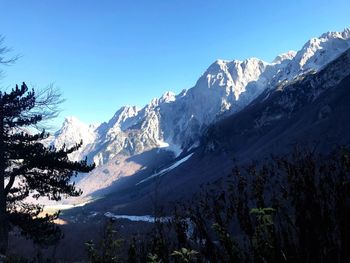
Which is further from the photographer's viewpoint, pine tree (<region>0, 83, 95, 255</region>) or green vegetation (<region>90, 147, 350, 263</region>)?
pine tree (<region>0, 83, 95, 255</region>)

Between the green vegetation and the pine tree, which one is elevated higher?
the pine tree

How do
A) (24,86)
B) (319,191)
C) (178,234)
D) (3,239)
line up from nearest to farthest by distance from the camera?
(319,191) → (178,234) → (3,239) → (24,86)

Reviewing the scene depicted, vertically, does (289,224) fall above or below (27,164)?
below

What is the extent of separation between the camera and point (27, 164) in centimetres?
2228

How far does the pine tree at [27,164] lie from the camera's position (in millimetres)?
21484

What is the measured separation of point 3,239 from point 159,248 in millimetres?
16964

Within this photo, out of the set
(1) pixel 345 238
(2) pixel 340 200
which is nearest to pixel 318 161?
(2) pixel 340 200

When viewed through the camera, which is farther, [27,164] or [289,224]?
[27,164]

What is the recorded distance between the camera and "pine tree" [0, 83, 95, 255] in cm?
2148

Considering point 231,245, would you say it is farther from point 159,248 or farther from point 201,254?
point 159,248

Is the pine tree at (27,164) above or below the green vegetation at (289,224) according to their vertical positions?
above

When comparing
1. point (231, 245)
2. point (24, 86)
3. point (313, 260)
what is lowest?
point (313, 260)

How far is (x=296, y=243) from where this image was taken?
13.2 ft

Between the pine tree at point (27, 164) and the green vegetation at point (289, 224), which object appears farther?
the pine tree at point (27, 164)
